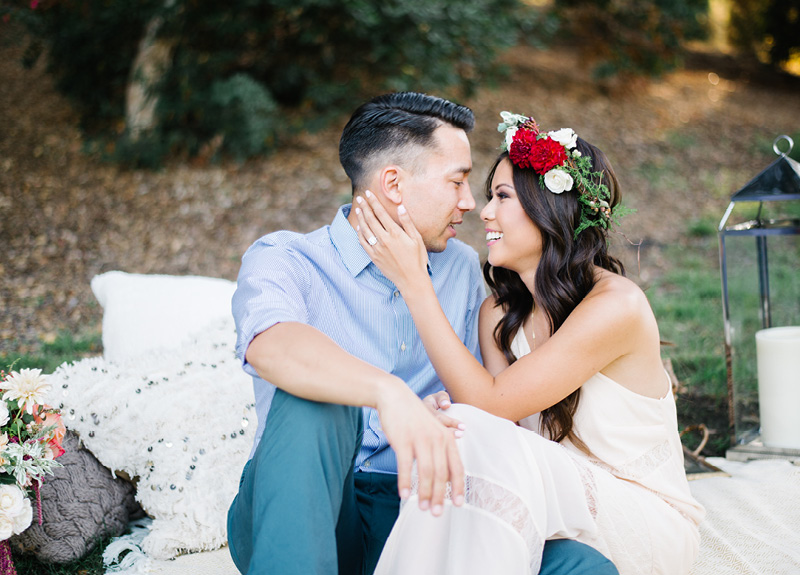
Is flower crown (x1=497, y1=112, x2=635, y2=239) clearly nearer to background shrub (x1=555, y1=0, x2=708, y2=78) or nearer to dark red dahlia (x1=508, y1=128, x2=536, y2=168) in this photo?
dark red dahlia (x1=508, y1=128, x2=536, y2=168)

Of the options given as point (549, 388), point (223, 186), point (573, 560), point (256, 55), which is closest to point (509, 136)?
point (549, 388)

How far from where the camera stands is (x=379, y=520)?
2430 mm

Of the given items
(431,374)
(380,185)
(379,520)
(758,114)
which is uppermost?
(380,185)

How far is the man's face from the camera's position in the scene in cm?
277

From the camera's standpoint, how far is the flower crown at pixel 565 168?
8.48 ft

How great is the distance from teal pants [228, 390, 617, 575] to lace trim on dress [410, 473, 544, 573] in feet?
0.53

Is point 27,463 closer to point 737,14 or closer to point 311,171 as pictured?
point 311,171

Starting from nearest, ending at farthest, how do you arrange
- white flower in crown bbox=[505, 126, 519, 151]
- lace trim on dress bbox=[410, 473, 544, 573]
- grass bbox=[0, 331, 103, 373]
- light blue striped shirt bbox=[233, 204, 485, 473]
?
lace trim on dress bbox=[410, 473, 544, 573] → light blue striped shirt bbox=[233, 204, 485, 473] → white flower in crown bbox=[505, 126, 519, 151] → grass bbox=[0, 331, 103, 373]

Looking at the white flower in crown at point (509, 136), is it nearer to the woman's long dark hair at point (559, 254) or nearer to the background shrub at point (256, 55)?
the woman's long dark hair at point (559, 254)

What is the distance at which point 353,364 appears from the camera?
2004 millimetres

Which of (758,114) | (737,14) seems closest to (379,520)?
(758,114)

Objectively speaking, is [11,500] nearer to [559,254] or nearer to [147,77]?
[559,254]

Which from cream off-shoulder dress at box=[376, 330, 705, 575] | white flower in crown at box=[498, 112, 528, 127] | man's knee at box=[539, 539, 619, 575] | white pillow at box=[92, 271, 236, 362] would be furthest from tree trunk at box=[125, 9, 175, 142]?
man's knee at box=[539, 539, 619, 575]

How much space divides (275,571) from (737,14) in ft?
46.9
